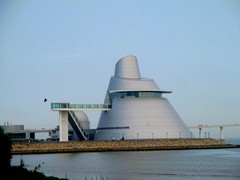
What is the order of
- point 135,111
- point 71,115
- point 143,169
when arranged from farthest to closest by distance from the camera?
point 135,111 < point 71,115 < point 143,169

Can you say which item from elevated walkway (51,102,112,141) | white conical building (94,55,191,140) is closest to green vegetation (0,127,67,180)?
elevated walkway (51,102,112,141)

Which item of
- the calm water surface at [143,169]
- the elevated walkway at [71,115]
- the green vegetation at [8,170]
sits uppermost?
the elevated walkway at [71,115]

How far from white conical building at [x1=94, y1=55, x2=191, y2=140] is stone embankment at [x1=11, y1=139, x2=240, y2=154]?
465cm

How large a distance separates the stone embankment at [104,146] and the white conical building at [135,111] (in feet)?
15.2

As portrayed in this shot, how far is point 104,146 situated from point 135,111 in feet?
41.4

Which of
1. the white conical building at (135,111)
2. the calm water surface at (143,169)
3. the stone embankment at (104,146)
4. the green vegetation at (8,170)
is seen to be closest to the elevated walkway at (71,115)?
the white conical building at (135,111)

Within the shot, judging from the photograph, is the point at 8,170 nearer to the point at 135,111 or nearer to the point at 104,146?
the point at 104,146

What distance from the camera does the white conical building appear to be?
360 ft

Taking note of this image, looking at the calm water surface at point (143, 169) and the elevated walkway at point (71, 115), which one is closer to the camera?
the calm water surface at point (143, 169)

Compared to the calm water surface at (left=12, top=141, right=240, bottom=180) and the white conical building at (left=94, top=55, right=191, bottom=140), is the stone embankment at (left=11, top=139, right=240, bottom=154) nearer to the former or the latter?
the white conical building at (left=94, top=55, right=191, bottom=140)

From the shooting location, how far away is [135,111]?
366 ft

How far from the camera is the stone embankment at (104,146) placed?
316 feet

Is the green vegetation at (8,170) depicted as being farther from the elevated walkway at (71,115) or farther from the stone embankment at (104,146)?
the elevated walkway at (71,115)

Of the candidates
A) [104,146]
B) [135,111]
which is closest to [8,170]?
[104,146]
